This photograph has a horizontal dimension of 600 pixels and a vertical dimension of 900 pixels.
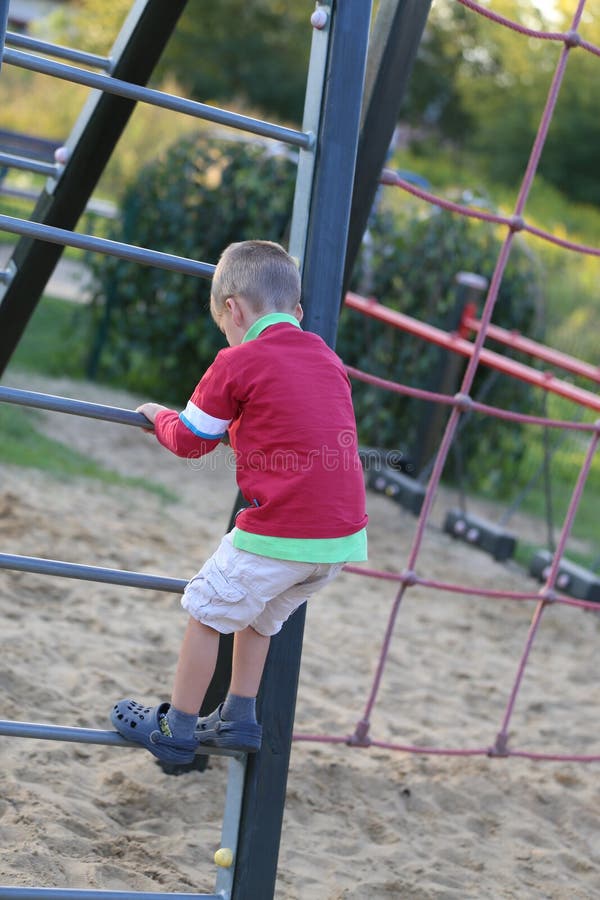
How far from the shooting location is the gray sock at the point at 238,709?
1.76 meters

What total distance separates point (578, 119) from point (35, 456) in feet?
87.3

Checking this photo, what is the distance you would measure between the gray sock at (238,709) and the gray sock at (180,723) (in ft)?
0.17

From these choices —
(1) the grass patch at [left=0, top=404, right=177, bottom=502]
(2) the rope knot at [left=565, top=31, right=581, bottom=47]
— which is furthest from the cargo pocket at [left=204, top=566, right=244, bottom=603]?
(1) the grass patch at [left=0, top=404, right=177, bottom=502]

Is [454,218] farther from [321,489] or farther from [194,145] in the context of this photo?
[321,489]

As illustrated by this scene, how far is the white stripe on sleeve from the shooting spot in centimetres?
167

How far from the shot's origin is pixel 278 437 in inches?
65.9

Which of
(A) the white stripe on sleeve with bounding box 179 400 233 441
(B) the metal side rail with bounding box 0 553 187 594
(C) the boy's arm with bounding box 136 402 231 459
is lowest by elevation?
(B) the metal side rail with bounding box 0 553 187 594

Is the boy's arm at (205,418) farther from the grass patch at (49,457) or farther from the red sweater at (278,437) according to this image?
the grass patch at (49,457)

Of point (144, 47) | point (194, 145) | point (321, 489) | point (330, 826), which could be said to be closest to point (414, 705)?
point (330, 826)

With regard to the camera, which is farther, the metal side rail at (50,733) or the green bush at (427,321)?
the green bush at (427,321)

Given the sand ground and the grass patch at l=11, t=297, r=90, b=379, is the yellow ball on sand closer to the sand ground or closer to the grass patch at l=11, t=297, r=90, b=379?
the sand ground

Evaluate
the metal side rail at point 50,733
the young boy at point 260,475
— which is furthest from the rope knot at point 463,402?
the metal side rail at point 50,733

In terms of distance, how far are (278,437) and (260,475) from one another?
7 cm

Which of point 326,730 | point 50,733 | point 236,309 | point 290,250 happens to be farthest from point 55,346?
point 50,733
